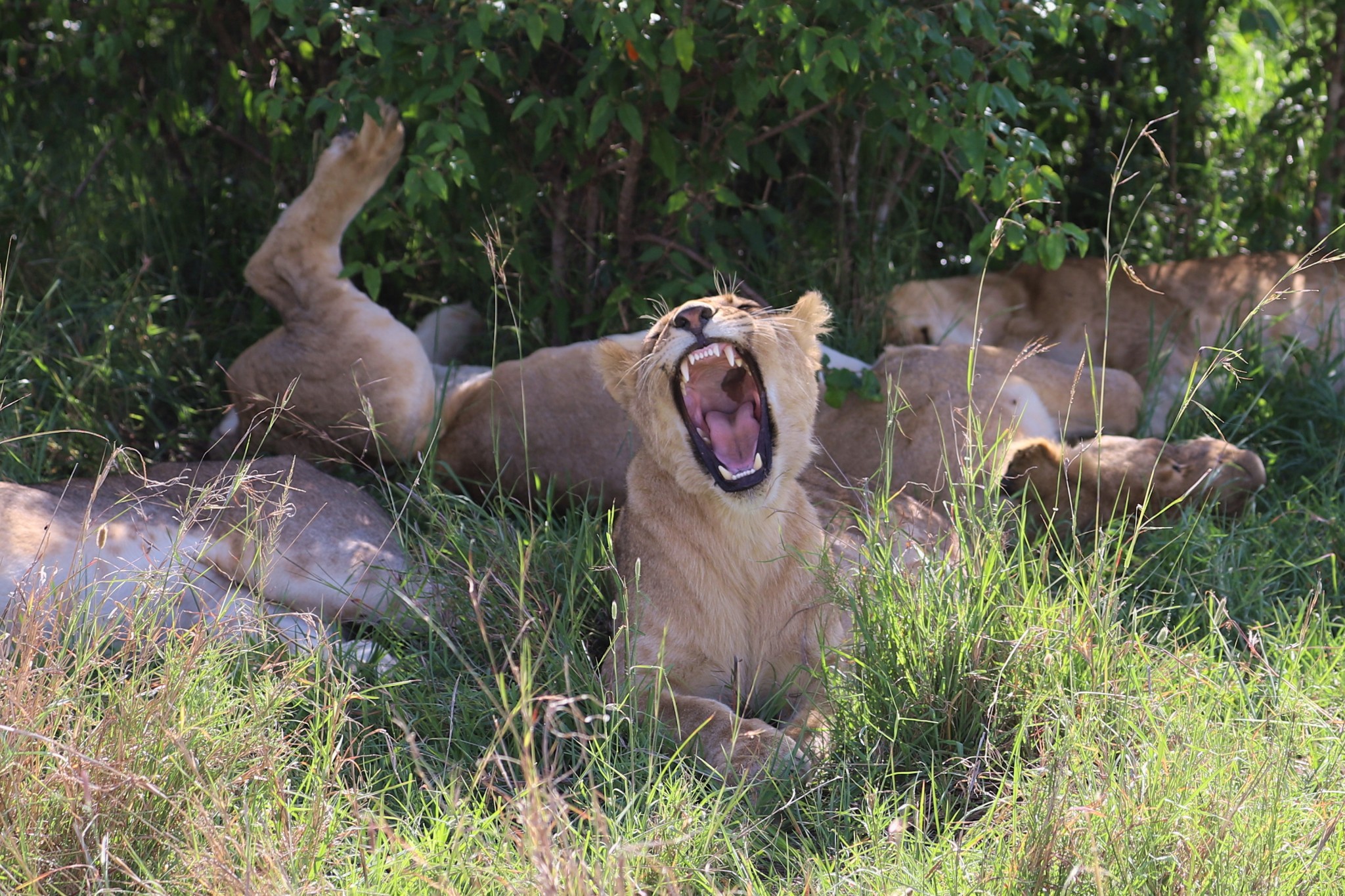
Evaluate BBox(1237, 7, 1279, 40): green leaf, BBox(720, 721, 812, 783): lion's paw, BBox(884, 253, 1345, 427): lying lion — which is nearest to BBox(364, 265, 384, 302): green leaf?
BBox(884, 253, 1345, 427): lying lion

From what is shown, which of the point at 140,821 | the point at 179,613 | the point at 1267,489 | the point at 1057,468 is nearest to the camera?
the point at 140,821

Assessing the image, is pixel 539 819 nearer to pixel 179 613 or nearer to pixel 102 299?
pixel 179 613

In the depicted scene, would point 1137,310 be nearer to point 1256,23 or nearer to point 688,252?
point 1256,23

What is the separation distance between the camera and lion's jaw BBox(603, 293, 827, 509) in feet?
10.4

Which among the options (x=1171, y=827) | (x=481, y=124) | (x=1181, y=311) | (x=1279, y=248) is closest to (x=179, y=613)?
(x=481, y=124)

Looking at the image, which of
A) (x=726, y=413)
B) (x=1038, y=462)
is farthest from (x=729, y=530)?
(x=1038, y=462)

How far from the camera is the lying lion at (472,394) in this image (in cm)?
443

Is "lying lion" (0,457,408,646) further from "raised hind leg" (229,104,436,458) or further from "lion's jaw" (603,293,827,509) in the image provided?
"lion's jaw" (603,293,827,509)

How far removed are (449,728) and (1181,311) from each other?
352 centimetres

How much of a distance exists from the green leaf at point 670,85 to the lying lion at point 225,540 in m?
1.56

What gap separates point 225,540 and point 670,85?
192 cm

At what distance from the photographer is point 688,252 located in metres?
4.71

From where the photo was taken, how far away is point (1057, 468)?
13.7ft

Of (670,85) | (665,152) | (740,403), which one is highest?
(670,85)
